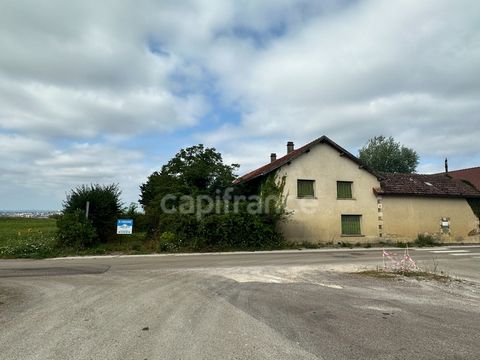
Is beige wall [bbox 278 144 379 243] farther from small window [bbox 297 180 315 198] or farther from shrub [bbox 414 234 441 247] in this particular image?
shrub [bbox 414 234 441 247]

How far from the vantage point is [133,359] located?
14.6ft

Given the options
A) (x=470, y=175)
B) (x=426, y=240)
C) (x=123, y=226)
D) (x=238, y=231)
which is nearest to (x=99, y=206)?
(x=123, y=226)

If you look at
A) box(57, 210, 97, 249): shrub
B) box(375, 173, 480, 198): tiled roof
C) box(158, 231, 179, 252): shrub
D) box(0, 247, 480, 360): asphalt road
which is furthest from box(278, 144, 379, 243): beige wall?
box(0, 247, 480, 360): asphalt road

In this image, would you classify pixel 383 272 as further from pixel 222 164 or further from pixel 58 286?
pixel 222 164

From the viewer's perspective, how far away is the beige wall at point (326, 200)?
84.3ft

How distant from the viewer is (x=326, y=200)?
1048 inches

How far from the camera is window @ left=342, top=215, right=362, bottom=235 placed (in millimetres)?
27000

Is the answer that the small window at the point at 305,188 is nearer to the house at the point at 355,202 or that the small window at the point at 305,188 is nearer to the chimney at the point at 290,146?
the house at the point at 355,202

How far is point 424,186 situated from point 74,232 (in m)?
25.6

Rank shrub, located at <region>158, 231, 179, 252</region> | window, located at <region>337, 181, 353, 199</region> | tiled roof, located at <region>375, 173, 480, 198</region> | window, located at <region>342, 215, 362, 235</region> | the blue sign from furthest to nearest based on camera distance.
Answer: tiled roof, located at <region>375, 173, 480, 198</region>, window, located at <region>337, 181, 353, 199</region>, window, located at <region>342, 215, 362, 235</region>, the blue sign, shrub, located at <region>158, 231, 179, 252</region>

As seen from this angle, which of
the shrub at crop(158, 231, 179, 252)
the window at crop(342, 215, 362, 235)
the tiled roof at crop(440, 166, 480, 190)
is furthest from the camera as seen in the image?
the tiled roof at crop(440, 166, 480, 190)

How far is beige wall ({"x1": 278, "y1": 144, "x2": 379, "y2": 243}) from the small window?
0.31 metres

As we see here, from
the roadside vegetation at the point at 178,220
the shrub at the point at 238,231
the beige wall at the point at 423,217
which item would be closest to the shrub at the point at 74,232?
the roadside vegetation at the point at 178,220

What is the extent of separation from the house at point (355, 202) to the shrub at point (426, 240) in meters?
0.46
